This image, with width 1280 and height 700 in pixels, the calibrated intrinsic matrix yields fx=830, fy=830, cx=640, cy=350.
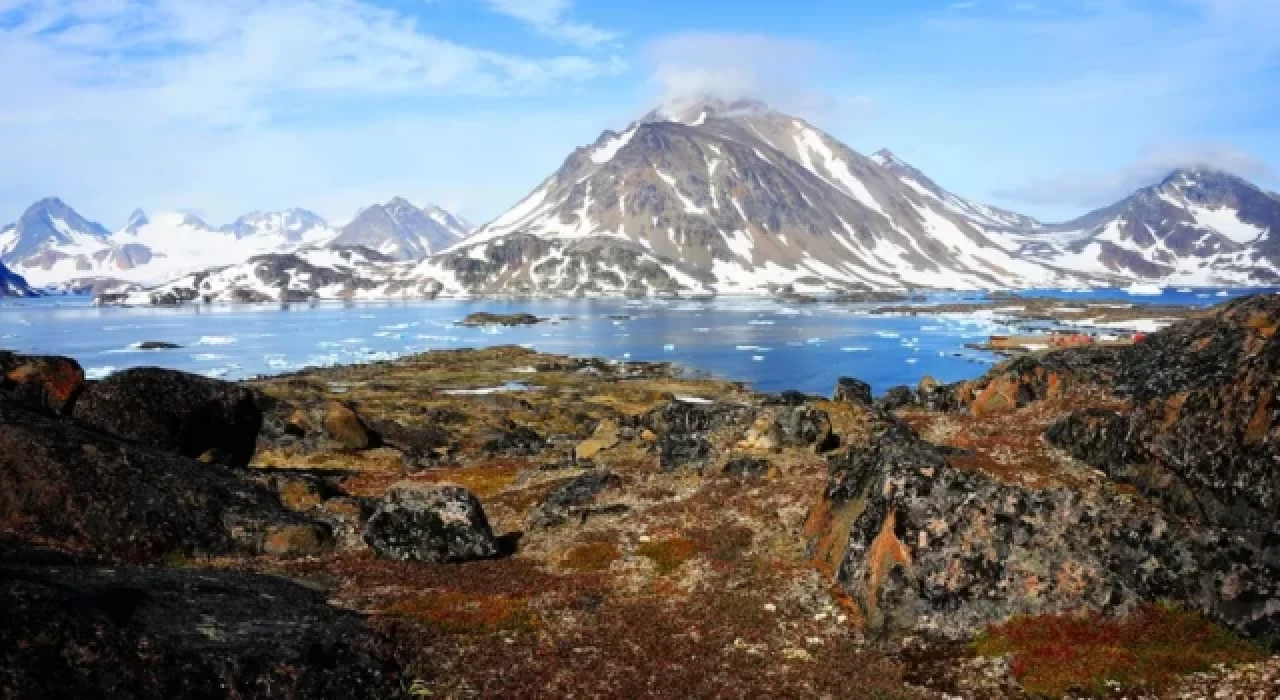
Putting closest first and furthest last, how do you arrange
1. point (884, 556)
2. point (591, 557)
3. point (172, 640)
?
1. point (172, 640)
2. point (884, 556)
3. point (591, 557)

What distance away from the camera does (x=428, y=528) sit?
30453mm

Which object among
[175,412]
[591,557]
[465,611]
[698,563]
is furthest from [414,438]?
[465,611]

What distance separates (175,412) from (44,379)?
599 cm

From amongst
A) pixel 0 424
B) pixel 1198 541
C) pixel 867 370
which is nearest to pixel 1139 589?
pixel 1198 541

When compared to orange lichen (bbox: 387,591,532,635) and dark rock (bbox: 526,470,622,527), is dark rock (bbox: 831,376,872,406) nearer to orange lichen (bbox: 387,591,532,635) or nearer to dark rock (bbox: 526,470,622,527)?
dark rock (bbox: 526,470,622,527)

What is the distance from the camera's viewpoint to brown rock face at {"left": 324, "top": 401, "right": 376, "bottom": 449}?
66.5m

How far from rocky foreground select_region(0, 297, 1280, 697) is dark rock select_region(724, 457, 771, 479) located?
0.38 m

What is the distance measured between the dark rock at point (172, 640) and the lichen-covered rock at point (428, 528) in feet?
27.5

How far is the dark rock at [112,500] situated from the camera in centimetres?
2611

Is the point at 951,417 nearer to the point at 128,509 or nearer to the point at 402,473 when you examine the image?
the point at 402,473

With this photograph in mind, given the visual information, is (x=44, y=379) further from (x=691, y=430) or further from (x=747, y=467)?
(x=747, y=467)

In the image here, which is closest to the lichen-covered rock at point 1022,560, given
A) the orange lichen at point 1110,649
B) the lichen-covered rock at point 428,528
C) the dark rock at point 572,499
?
the orange lichen at point 1110,649

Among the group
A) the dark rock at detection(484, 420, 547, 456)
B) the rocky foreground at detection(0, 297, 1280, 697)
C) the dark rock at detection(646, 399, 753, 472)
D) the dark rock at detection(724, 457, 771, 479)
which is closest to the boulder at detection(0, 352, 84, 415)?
the rocky foreground at detection(0, 297, 1280, 697)

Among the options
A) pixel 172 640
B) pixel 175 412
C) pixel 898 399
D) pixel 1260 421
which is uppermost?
pixel 1260 421
